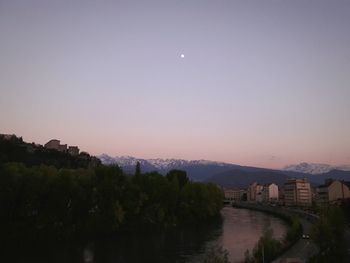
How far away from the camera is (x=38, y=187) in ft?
158

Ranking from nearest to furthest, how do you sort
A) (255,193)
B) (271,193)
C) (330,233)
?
(330,233) → (271,193) → (255,193)

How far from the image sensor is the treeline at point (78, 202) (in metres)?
46.6

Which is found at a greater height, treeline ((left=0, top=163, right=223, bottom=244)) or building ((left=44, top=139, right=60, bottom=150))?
building ((left=44, top=139, right=60, bottom=150))

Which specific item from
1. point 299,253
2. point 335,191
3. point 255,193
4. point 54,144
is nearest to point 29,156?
point 335,191

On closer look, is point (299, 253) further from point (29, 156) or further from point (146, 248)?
point (29, 156)

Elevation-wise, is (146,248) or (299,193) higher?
(299,193)

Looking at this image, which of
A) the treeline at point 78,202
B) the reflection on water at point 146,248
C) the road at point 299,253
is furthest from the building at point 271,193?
the road at point 299,253

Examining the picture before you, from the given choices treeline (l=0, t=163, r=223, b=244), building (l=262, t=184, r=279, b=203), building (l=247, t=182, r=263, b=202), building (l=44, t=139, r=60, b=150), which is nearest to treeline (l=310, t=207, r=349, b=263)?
treeline (l=0, t=163, r=223, b=244)

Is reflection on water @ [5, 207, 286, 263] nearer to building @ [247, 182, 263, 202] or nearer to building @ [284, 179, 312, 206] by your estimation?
building @ [284, 179, 312, 206]

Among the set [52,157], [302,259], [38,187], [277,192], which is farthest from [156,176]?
[277,192]

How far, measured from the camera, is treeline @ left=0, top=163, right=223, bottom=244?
1836 inches

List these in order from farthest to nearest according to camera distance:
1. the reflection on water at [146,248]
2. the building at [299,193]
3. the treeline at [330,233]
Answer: the building at [299,193], the reflection on water at [146,248], the treeline at [330,233]

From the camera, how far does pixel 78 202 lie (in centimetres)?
5134

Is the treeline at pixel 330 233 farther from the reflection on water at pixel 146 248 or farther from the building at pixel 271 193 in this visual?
the building at pixel 271 193
